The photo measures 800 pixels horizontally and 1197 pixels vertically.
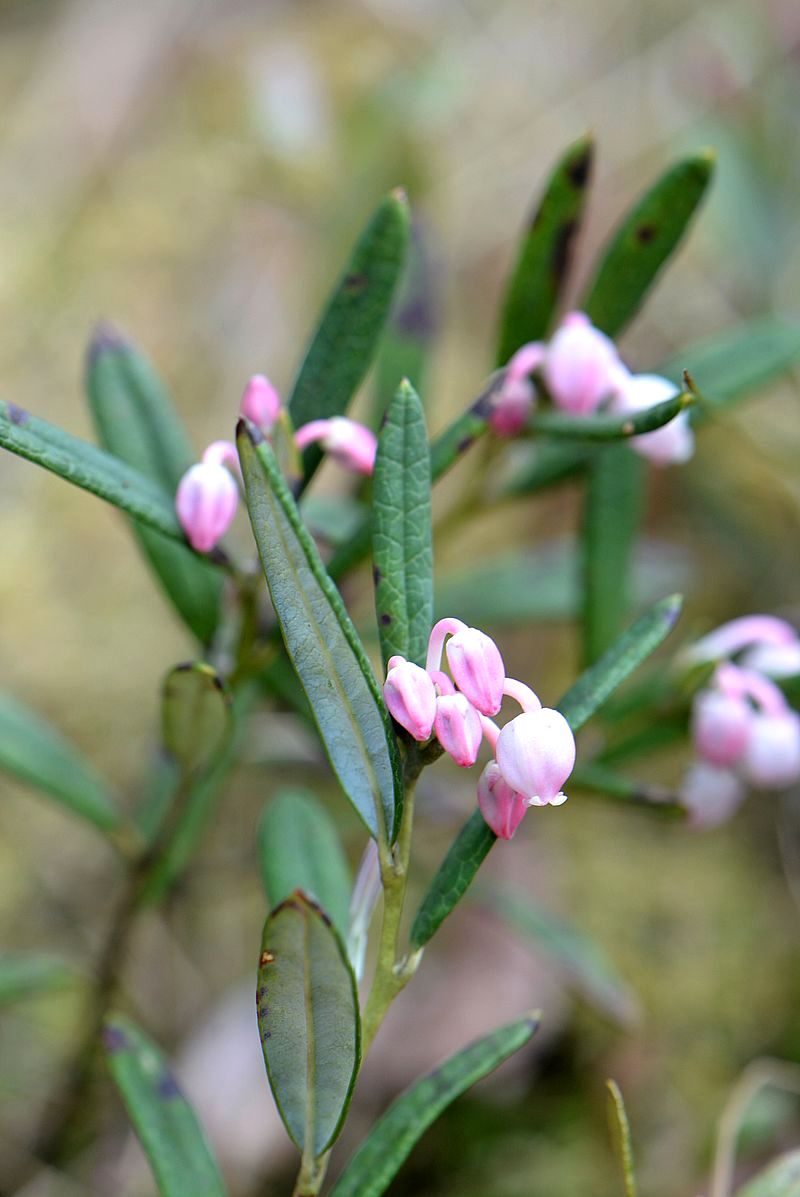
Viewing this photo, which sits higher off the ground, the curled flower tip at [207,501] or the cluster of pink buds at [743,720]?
the curled flower tip at [207,501]

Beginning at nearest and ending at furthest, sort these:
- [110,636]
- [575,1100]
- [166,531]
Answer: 1. [166,531]
2. [575,1100]
3. [110,636]

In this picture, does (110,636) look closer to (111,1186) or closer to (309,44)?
(111,1186)

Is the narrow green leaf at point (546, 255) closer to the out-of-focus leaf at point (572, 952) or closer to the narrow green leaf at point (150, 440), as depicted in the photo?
the narrow green leaf at point (150, 440)

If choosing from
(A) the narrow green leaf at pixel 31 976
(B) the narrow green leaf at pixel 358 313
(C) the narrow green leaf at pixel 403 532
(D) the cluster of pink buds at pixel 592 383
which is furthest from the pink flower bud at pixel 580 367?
(A) the narrow green leaf at pixel 31 976

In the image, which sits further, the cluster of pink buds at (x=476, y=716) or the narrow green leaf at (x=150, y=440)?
the narrow green leaf at (x=150, y=440)

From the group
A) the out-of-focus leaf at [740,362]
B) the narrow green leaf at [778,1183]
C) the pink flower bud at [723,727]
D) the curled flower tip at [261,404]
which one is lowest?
the narrow green leaf at [778,1183]

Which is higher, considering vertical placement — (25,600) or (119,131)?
(119,131)

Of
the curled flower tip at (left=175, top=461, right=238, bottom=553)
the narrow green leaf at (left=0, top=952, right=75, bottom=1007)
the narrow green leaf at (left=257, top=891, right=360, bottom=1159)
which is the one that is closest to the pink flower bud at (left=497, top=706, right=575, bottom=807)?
the narrow green leaf at (left=257, top=891, right=360, bottom=1159)

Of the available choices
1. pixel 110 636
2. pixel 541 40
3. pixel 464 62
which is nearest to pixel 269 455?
pixel 110 636
